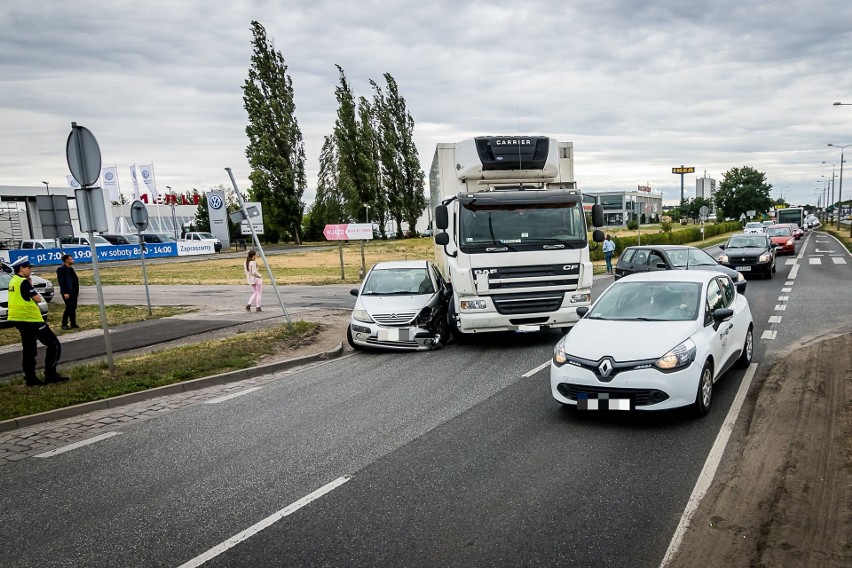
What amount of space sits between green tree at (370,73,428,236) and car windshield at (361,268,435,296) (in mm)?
56307

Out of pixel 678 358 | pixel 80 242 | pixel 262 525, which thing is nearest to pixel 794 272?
pixel 678 358

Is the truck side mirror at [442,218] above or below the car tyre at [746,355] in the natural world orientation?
above

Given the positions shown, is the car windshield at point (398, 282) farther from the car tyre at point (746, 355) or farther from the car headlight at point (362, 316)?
the car tyre at point (746, 355)

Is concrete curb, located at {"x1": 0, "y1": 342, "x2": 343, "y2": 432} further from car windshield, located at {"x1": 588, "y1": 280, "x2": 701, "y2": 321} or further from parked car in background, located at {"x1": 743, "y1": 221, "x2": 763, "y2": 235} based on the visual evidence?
parked car in background, located at {"x1": 743, "y1": 221, "x2": 763, "y2": 235}

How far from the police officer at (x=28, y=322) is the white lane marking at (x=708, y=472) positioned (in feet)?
29.2

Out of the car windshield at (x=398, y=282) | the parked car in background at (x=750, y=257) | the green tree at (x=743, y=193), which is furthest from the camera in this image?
the green tree at (x=743, y=193)

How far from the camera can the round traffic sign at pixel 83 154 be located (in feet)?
30.1

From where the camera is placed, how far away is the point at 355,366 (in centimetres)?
1080

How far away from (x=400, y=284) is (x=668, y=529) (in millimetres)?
8972

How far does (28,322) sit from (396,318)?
589 centimetres

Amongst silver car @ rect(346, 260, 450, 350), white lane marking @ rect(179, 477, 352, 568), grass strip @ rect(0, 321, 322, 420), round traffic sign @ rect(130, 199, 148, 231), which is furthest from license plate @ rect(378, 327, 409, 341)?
round traffic sign @ rect(130, 199, 148, 231)

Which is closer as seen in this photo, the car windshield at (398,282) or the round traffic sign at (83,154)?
the round traffic sign at (83,154)

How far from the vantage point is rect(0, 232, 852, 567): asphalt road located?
4402mm

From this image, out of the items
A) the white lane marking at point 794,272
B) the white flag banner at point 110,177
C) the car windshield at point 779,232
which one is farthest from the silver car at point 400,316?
the white flag banner at point 110,177
